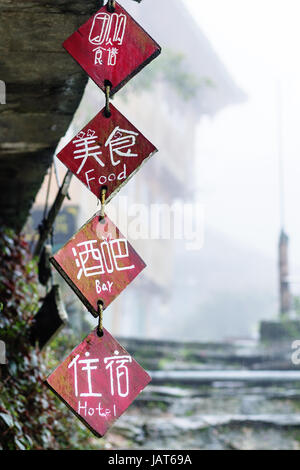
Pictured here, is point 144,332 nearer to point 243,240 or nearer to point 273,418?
point 243,240

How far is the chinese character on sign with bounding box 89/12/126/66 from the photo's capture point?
2.48 meters

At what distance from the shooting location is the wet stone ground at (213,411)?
19.4 ft

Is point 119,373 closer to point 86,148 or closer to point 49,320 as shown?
point 86,148

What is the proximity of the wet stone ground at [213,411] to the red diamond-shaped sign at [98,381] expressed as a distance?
132 inches

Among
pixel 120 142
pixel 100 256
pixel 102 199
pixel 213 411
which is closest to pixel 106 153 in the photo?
pixel 120 142

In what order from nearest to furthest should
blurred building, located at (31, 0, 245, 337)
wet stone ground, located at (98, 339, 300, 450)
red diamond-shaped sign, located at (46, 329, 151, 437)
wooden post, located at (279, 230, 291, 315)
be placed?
1. red diamond-shaped sign, located at (46, 329, 151, 437)
2. wet stone ground, located at (98, 339, 300, 450)
3. wooden post, located at (279, 230, 291, 315)
4. blurred building, located at (31, 0, 245, 337)

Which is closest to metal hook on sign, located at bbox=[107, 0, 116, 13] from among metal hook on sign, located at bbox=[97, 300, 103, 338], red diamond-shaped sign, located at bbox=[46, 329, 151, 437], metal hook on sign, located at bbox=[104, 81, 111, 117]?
metal hook on sign, located at bbox=[104, 81, 111, 117]

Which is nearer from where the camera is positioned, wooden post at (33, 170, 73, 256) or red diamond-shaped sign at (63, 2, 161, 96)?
red diamond-shaped sign at (63, 2, 161, 96)

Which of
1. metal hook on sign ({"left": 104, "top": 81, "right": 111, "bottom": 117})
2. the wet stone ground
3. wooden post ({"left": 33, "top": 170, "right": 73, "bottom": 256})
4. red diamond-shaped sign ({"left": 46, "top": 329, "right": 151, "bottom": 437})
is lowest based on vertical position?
the wet stone ground

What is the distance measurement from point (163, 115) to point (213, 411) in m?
11.1

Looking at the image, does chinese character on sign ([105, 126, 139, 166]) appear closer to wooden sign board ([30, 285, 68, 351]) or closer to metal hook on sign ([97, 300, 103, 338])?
metal hook on sign ([97, 300, 103, 338])

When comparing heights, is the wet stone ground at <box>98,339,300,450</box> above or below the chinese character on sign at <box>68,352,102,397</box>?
below

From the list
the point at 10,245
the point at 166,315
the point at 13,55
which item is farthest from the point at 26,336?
the point at 166,315

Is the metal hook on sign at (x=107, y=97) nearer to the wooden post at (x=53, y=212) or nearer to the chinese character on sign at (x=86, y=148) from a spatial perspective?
the chinese character on sign at (x=86, y=148)
